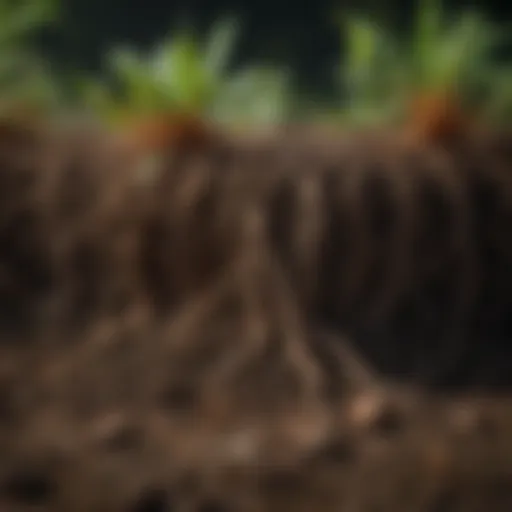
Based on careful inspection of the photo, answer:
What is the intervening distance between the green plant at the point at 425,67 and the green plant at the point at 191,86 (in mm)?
383

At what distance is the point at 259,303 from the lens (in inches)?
140

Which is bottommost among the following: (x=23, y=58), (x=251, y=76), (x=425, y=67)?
(x=425, y=67)

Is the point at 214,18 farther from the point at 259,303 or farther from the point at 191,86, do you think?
the point at 259,303

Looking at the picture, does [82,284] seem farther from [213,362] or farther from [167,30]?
[167,30]

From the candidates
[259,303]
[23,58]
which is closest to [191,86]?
[23,58]

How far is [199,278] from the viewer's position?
3.69 meters

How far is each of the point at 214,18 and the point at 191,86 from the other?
198cm

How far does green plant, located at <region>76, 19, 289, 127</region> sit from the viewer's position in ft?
12.8

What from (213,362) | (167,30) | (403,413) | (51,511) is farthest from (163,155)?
(167,30)

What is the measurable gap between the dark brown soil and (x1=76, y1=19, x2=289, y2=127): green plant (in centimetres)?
18

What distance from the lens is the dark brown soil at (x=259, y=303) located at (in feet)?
9.68

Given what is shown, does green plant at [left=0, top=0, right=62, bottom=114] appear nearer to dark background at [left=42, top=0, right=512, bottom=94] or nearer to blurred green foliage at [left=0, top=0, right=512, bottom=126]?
blurred green foliage at [left=0, top=0, right=512, bottom=126]

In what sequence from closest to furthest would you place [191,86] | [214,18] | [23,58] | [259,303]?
[259,303] < [191,86] < [23,58] < [214,18]

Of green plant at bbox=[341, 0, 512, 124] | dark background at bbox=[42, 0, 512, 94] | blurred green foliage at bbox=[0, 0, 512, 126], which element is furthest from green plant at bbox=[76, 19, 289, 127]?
dark background at bbox=[42, 0, 512, 94]
